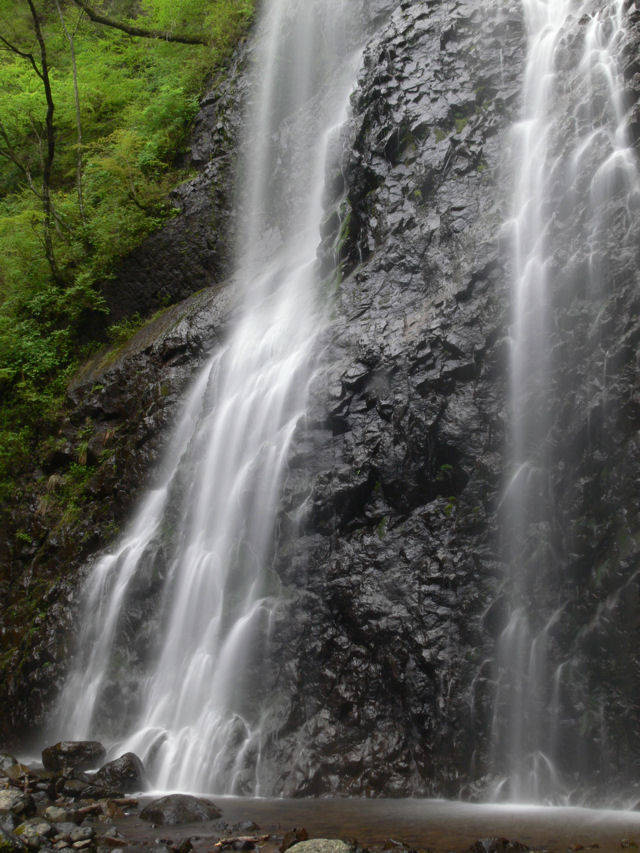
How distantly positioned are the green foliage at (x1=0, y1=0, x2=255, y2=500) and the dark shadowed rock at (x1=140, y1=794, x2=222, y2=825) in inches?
352

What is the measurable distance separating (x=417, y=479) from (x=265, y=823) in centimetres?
375

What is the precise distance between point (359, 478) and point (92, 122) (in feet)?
54.4

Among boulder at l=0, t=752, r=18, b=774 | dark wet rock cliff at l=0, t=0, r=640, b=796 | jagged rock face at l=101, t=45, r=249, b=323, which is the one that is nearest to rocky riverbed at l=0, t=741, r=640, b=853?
boulder at l=0, t=752, r=18, b=774

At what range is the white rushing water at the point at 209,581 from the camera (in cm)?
777

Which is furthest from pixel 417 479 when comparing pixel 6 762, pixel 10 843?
pixel 6 762

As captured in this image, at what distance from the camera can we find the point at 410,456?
809 centimetres

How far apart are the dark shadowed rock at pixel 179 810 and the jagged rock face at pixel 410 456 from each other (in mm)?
1128

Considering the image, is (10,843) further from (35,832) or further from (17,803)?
(17,803)

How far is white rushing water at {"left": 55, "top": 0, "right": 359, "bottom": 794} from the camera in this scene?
777 centimetres

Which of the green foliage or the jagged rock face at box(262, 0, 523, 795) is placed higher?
the green foliage

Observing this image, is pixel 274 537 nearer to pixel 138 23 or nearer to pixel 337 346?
pixel 337 346

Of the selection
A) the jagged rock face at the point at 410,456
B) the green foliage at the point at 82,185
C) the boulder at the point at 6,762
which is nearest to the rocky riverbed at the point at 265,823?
the boulder at the point at 6,762

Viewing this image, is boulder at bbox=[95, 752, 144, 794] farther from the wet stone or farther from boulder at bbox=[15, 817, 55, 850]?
the wet stone

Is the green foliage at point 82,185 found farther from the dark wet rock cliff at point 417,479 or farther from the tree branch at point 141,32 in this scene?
the dark wet rock cliff at point 417,479
